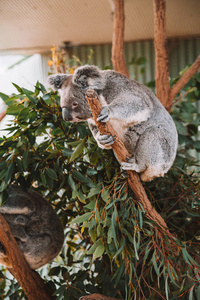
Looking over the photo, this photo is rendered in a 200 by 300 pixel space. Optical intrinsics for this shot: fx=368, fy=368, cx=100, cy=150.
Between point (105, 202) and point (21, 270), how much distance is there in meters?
0.70

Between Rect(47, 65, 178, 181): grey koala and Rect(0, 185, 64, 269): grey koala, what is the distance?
2.59 feet

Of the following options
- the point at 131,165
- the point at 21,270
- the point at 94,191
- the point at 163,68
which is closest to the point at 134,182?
the point at 131,165

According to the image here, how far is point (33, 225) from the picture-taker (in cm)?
269

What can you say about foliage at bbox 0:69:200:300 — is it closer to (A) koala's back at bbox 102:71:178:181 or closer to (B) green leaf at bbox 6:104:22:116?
(B) green leaf at bbox 6:104:22:116

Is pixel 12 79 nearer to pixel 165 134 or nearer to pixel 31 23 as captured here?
pixel 31 23

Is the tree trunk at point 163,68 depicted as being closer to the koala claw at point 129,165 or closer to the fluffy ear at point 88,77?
the fluffy ear at point 88,77

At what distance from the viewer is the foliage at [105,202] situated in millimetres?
2064

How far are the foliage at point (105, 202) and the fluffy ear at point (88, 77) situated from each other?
14.2 inches

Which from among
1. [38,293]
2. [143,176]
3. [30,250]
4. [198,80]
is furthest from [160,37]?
[38,293]

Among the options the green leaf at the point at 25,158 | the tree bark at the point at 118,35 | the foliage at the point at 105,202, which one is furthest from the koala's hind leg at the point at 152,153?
the tree bark at the point at 118,35

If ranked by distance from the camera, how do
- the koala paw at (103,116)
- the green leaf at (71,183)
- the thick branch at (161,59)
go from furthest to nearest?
the thick branch at (161,59)
the green leaf at (71,183)
the koala paw at (103,116)

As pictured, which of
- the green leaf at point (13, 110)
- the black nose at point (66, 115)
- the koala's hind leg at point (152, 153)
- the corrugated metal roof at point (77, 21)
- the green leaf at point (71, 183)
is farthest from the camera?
the corrugated metal roof at point (77, 21)

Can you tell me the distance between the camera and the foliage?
6.77 feet

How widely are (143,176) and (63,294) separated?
3.10ft
